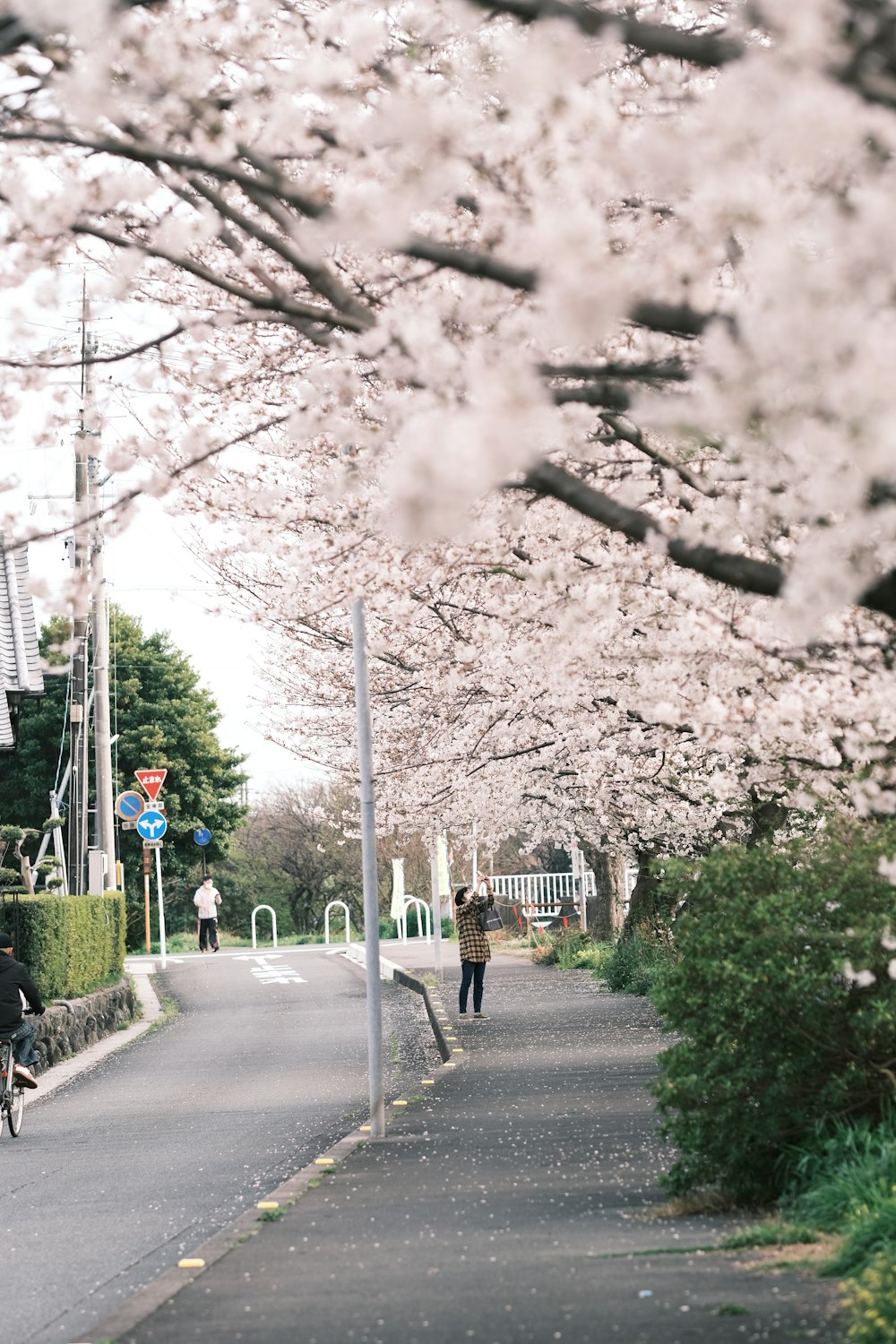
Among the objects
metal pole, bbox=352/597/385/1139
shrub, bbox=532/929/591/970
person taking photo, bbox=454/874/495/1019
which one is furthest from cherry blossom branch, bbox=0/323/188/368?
shrub, bbox=532/929/591/970

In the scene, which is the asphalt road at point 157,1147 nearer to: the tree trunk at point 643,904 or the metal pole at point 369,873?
the metal pole at point 369,873

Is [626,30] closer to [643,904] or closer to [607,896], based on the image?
[643,904]

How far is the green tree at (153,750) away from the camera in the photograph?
49.5m

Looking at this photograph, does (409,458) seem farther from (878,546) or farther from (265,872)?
(265,872)

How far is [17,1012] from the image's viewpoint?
13.9 metres

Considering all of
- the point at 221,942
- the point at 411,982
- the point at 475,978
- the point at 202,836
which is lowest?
the point at 221,942

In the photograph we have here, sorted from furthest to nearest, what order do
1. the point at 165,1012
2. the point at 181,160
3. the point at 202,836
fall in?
the point at 202,836 < the point at 165,1012 < the point at 181,160

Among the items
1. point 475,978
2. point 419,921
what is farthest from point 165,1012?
point 419,921

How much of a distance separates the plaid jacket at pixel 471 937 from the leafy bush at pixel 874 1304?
46.4ft

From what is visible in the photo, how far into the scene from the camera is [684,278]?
173 inches

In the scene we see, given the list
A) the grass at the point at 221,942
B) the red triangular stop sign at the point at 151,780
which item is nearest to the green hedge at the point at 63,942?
the red triangular stop sign at the point at 151,780

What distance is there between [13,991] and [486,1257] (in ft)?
25.5

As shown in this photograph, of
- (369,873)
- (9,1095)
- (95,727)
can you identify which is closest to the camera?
(369,873)

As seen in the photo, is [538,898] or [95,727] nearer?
[95,727]
